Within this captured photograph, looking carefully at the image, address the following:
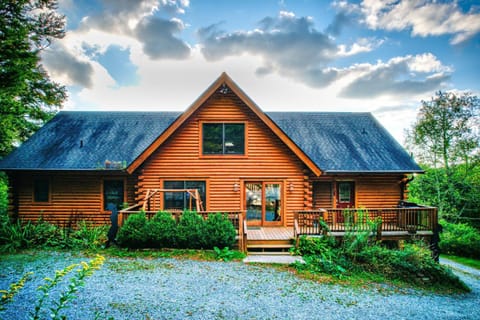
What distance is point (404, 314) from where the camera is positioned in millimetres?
5418

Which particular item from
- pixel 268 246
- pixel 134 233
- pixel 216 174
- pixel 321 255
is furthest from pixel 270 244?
pixel 134 233

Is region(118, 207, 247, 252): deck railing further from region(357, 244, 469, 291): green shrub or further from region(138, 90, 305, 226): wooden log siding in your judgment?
region(357, 244, 469, 291): green shrub

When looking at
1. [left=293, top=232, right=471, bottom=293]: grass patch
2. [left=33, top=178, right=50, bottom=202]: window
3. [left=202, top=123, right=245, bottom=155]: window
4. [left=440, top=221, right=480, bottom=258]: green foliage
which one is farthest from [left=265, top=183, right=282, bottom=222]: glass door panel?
[left=440, top=221, right=480, bottom=258]: green foliage

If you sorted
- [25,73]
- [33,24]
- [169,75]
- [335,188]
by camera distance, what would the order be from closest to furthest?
[25,73] < [335,188] < [33,24] < [169,75]

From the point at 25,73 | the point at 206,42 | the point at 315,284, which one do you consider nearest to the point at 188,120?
the point at 25,73

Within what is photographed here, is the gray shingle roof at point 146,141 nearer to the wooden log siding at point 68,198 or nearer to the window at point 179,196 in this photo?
the wooden log siding at point 68,198

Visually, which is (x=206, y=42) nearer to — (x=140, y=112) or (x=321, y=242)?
(x=140, y=112)

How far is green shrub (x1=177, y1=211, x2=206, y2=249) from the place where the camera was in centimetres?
859

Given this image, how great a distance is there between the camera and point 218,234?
28.3 feet

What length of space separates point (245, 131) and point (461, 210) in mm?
17346

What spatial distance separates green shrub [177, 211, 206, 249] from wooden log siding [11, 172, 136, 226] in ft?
15.0

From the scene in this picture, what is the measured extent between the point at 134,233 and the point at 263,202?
561cm

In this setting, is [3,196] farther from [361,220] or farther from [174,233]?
[361,220]

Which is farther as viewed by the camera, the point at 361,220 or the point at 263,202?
the point at 263,202
